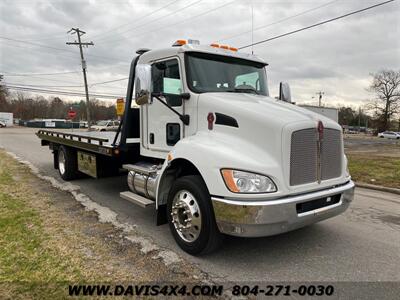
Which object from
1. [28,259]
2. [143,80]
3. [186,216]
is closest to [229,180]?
[186,216]

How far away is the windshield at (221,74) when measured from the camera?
440 cm

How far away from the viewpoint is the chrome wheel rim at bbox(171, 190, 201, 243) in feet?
12.4

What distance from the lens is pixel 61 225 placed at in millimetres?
4832

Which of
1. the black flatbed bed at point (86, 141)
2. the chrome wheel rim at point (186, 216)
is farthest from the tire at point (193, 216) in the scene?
the black flatbed bed at point (86, 141)

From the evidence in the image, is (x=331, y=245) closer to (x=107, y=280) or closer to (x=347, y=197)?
(x=347, y=197)

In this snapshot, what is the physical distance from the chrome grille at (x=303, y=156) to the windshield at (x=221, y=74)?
139cm

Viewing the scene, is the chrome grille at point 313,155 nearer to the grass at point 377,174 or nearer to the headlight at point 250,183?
the headlight at point 250,183

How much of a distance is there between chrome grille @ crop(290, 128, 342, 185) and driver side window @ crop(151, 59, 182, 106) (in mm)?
1788

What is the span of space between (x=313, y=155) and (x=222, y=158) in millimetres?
1076

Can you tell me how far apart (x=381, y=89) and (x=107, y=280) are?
287 ft

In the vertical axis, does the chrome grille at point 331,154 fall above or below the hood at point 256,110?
below

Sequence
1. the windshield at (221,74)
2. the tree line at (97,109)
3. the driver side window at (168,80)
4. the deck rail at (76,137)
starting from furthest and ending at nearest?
the tree line at (97,109) < the deck rail at (76,137) < the driver side window at (168,80) < the windshield at (221,74)

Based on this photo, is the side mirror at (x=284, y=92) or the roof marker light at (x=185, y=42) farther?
the side mirror at (x=284, y=92)

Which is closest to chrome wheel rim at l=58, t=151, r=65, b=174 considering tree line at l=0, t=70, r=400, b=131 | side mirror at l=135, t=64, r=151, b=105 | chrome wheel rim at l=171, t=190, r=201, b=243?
side mirror at l=135, t=64, r=151, b=105
